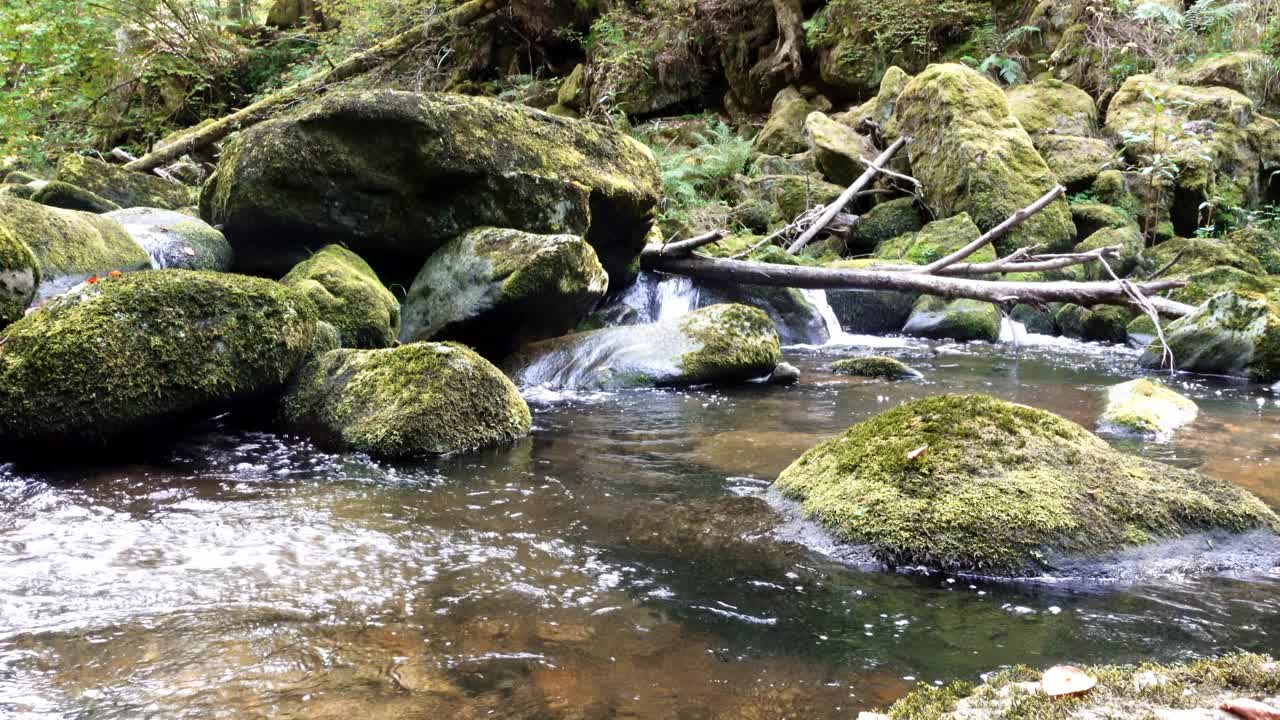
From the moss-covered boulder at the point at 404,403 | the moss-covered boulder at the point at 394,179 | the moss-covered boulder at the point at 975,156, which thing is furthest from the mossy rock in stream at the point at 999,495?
the moss-covered boulder at the point at 975,156

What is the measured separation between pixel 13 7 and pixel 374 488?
711 inches

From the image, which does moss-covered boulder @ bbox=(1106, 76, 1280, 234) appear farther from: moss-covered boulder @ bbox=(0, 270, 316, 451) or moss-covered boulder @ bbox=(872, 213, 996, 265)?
moss-covered boulder @ bbox=(0, 270, 316, 451)

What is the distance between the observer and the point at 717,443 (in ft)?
18.8

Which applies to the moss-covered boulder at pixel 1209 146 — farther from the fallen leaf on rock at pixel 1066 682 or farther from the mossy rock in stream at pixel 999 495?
the fallen leaf on rock at pixel 1066 682

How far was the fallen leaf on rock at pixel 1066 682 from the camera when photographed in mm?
1813

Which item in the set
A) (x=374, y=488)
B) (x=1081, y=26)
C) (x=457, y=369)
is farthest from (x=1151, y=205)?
(x=374, y=488)

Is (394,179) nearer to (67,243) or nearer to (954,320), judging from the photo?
(67,243)

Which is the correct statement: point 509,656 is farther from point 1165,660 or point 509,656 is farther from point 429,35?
point 429,35

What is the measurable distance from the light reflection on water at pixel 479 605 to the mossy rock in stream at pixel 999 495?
0.68ft

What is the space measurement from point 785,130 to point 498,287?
1336 cm

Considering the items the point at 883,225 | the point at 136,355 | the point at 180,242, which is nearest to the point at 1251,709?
the point at 136,355

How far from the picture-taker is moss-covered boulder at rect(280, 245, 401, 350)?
22.7 feet

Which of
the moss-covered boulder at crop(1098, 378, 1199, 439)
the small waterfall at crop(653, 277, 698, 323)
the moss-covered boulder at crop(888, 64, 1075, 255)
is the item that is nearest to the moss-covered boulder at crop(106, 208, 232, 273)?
the small waterfall at crop(653, 277, 698, 323)

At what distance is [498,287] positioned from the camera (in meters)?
7.52
